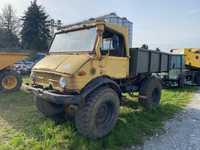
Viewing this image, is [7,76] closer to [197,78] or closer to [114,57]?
[114,57]

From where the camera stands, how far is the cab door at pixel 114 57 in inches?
184

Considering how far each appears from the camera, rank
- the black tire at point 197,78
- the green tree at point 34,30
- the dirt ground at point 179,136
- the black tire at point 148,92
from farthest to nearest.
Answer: the green tree at point 34,30 → the black tire at point 197,78 → the black tire at point 148,92 → the dirt ground at point 179,136

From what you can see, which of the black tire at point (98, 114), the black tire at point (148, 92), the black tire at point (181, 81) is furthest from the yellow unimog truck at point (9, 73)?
the black tire at point (181, 81)

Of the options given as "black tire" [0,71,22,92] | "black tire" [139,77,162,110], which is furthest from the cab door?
"black tire" [0,71,22,92]

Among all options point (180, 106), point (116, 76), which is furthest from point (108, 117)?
point (180, 106)

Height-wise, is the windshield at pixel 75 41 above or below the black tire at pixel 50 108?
above

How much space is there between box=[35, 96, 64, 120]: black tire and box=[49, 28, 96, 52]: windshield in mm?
1315

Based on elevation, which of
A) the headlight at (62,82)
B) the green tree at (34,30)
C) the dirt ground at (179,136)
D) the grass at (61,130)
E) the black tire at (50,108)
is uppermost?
the green tree at (34,30)

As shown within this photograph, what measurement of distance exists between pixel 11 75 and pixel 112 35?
562cm

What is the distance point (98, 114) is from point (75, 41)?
1707mm

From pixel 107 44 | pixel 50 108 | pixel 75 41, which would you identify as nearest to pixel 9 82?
pixel 50 108

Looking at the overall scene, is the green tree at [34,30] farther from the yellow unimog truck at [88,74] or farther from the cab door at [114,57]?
the cab door at [114,57]

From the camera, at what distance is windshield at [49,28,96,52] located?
181 inches

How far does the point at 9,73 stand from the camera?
29.2 ft
